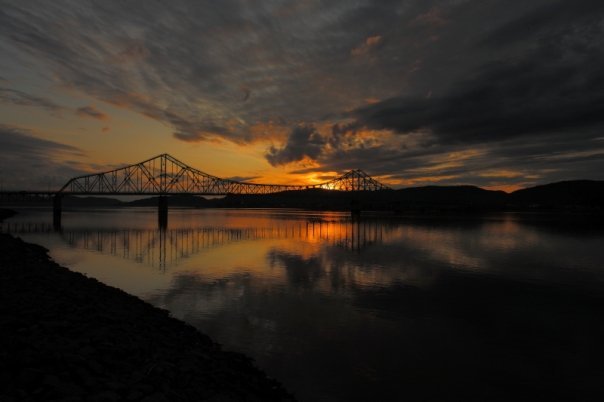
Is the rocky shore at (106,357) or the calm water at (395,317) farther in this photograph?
the calm water at (395,317)

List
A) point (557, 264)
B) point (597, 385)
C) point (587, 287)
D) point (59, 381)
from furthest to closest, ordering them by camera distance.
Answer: point (557, 264) → point (587, 287) → point (597, 385) → point (59, 381)

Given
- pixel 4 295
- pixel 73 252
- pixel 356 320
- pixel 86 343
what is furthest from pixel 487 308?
pixel 73 252

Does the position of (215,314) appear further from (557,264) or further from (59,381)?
(557,264)

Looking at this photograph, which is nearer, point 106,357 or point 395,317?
point 106,357

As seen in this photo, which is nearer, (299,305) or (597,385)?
(597,385)

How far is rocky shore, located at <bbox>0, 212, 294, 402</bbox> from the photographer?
5.91 meters

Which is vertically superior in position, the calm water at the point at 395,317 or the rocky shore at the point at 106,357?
the rocky shore at the point at 106,357

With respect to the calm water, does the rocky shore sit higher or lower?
higher

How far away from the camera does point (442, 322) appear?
13609 mm

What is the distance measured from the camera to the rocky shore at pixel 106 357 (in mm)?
5910

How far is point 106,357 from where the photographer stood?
7.60 m

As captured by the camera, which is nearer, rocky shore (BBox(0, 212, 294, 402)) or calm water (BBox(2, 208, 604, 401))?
rocky shore (BBox(0, 212, 294, 402))

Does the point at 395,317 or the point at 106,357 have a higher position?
the point at 106,357

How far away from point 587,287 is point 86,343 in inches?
914
